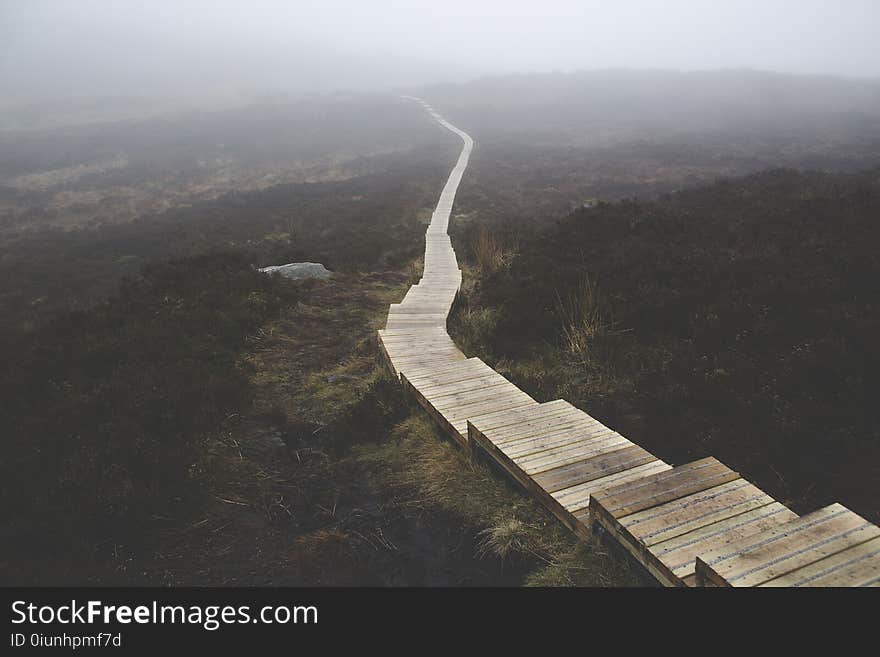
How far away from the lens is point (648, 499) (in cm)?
395

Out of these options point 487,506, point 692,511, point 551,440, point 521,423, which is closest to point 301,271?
point 521,423

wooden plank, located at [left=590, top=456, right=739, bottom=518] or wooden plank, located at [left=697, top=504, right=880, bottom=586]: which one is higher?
wooden plank, located at [left=697, top=504, right=880, bottom=586]

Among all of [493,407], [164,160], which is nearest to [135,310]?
[493,407]

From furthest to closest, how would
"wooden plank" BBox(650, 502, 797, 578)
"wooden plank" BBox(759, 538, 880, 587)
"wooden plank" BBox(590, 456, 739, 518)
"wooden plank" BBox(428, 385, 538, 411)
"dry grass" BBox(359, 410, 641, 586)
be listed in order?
"wooden plank" BBox(428, 385, 538, 411), "dry grass" BBox(359, 410, 641, 586), "wooden plank" BBox(590, 456, 739, 518), "wooden plank" BBox(650, 502, 797, 578), "wooden plank" BBox(759, 538, 880, 587)

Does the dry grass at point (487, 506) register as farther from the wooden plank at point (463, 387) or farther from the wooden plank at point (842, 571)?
the wooden plank at point (842, 571)

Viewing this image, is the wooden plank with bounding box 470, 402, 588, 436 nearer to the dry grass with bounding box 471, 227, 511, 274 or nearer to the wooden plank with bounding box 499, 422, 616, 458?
the wooden plank with bounding box 499, 422, 616, 458

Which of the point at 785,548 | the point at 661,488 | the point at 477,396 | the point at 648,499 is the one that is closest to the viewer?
the point at 785,548

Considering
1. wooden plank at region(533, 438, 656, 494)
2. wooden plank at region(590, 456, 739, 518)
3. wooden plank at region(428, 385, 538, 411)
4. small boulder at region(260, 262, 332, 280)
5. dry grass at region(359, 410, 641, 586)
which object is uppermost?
wooden plank at region(590, 456, 739, 518)

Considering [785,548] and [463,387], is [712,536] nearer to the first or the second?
[785,548]

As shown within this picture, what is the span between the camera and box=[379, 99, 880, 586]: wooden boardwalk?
3.13 m

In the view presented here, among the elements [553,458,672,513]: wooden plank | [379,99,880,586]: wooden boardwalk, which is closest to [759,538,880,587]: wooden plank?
[379,99,880,586]: wooden boardwalk

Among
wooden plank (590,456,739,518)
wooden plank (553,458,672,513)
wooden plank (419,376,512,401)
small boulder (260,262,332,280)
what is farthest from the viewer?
small boulder (260,262,332,280)

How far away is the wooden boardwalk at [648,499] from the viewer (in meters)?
3.13

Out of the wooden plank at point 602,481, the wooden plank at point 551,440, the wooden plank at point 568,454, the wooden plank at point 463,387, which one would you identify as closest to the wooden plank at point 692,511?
the wooden plank at point 602,481
